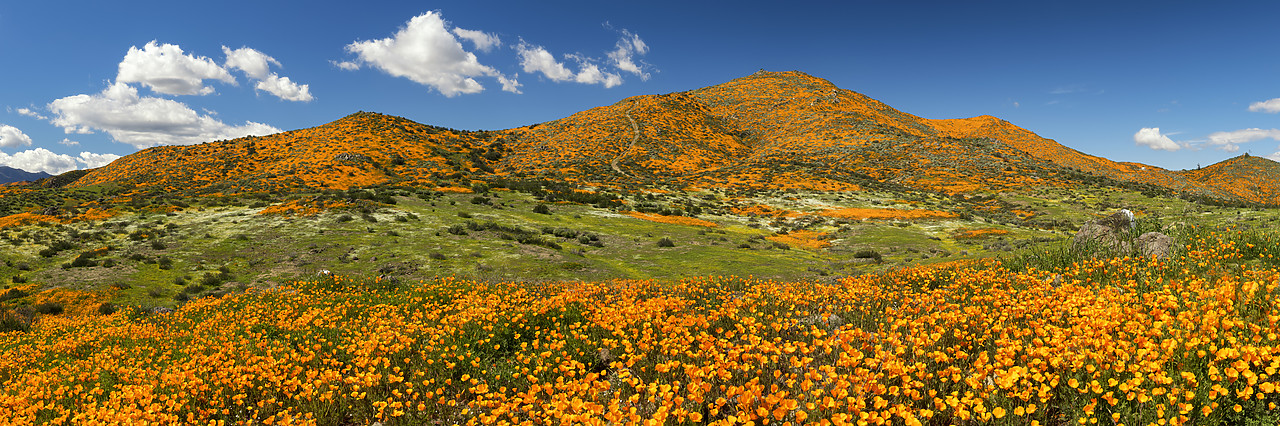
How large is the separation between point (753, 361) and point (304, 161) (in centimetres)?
A: 7736

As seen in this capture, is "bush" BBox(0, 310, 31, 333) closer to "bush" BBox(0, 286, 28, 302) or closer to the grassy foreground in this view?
"bush" BBox(0, 286, 28, 302)

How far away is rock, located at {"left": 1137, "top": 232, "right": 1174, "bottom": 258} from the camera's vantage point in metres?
9.34

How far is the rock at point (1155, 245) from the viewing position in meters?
9.34

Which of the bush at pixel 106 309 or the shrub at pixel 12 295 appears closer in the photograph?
the bush at pixel 106 309

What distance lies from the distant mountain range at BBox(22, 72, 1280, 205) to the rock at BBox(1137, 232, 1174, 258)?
5092 centimetres

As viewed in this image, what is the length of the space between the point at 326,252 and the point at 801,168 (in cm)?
6920

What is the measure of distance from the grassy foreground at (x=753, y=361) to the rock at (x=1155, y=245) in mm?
341

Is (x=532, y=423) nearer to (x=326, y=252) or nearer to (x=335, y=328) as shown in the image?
(x=335, y=328)

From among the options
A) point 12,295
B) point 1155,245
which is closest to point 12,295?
point 12,295

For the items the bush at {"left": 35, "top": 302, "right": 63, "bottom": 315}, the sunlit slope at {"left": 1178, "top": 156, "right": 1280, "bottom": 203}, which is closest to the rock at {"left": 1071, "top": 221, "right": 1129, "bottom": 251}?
the bush at {"left": 35, "top": 302, "right": 63, "bottom": 315}

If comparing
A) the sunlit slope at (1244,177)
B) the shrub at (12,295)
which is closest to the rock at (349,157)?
the shrub at (12,295)

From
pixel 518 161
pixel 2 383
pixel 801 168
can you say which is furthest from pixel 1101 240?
pixel 518 161

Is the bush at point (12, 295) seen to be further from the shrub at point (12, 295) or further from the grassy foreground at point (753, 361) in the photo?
the grassy foreground at point (753, 361)

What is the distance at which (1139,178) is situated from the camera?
80000mm
